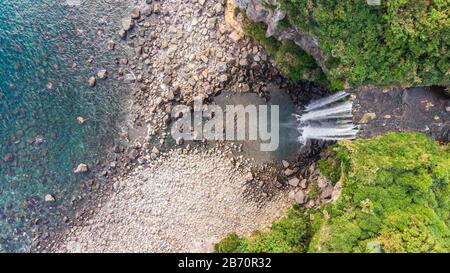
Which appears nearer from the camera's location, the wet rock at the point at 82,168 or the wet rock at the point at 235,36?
the wet rock at the point at 235,36

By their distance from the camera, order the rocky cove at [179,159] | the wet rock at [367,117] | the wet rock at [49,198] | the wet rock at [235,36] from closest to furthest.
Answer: the wet rock at [367,117], the rocky cove at [179,159], the wet rock at [235,36], the wet rock at [49,198]

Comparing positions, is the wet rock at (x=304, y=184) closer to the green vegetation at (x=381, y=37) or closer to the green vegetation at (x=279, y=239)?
the green vegetation at (x=279, y=239)

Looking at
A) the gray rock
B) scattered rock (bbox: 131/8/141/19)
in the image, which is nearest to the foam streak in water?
the gray rock

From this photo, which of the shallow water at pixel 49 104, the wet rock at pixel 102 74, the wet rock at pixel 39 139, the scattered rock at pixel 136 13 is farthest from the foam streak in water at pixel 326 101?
the wet rock at pixel 39 139

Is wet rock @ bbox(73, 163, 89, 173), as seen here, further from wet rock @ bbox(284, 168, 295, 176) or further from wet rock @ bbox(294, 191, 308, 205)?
wet rock @ bbox(294, 191, 308, 205)

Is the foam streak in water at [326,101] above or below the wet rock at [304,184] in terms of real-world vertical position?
above

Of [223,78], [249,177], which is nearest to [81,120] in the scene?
[223,78]

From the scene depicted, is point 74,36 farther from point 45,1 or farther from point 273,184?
point 273,184
